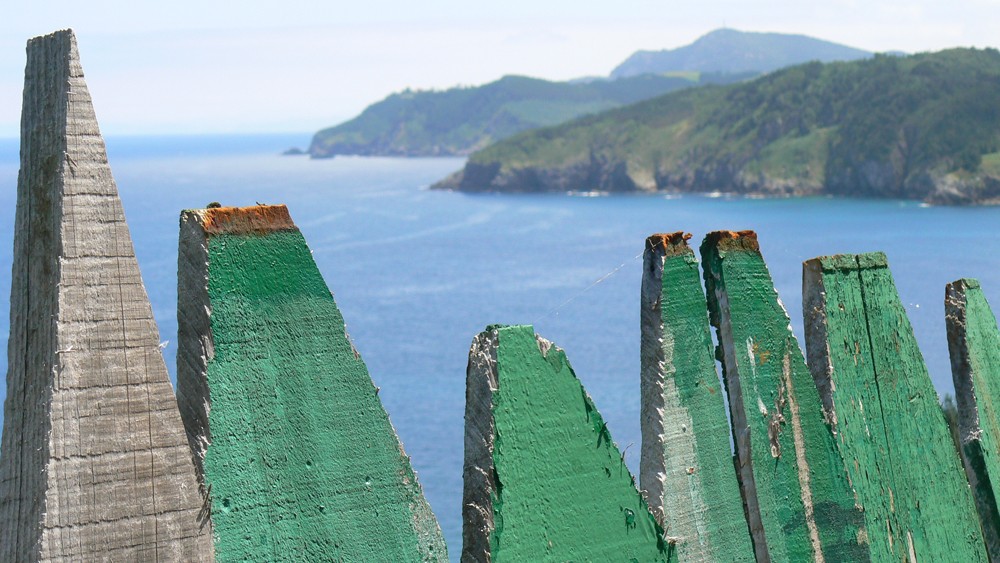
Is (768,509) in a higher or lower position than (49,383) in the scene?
lower

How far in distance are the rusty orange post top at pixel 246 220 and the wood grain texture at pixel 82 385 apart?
133mm

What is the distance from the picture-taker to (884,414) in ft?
8.85

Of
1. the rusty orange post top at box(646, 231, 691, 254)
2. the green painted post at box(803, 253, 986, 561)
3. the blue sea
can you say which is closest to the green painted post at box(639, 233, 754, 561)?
the rusty orange post top at box(646, 231, 691, 254)

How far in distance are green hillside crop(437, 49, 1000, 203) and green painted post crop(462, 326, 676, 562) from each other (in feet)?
385

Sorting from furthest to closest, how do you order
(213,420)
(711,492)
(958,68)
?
(958,68) → (711,492) → (213,420)

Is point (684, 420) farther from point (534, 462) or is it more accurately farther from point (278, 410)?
point (278, 410)

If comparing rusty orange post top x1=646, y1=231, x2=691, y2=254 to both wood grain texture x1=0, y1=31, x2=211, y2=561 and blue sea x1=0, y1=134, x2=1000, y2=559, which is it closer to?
wood grain texture x1=0, y1=31, x2=211, y2=561

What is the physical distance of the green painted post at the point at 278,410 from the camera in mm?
1858

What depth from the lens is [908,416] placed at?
8.96ft

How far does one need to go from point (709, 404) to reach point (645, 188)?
14436cm

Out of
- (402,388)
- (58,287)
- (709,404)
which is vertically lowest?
(402,388)

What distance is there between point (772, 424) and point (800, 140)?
142m

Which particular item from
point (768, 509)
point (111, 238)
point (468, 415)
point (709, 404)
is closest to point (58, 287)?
point (111, 238)

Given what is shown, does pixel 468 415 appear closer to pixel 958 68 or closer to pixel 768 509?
pixel 768 509
